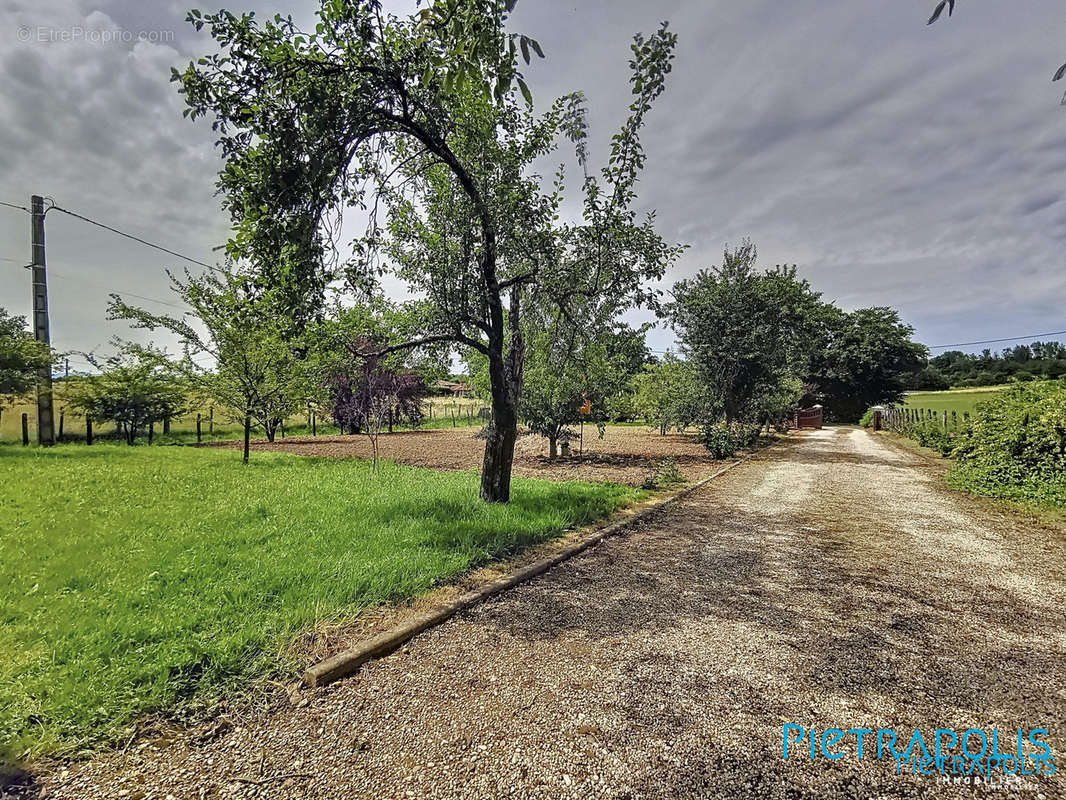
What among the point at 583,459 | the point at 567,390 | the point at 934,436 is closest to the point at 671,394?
the point at 583,459

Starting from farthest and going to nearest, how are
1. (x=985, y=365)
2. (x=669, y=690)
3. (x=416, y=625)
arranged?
(x=985, y=365) < (x=416, y=625) < (x=669, y=690)

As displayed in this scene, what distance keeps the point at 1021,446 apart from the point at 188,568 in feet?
37.7

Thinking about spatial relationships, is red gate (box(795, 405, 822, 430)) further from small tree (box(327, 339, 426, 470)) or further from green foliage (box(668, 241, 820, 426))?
small tree (box(327, 339, 426, 470))

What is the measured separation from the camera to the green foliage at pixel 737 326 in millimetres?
14164

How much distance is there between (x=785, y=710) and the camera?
7.27ft

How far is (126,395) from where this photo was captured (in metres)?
14.6

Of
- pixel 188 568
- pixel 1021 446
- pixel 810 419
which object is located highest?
pixel 1021 446

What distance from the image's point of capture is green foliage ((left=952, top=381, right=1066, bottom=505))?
266 inches

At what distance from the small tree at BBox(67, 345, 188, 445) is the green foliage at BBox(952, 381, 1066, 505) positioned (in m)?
18.8

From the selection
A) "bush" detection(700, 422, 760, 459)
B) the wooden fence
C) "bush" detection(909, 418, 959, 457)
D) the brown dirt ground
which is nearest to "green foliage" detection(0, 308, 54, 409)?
the brown dirt ground

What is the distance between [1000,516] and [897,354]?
43.2 meters

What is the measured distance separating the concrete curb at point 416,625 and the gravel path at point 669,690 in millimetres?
90

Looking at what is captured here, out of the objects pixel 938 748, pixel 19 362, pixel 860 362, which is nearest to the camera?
pixel 938 748

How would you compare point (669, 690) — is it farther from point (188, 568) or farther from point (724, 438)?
point (724, 438)
